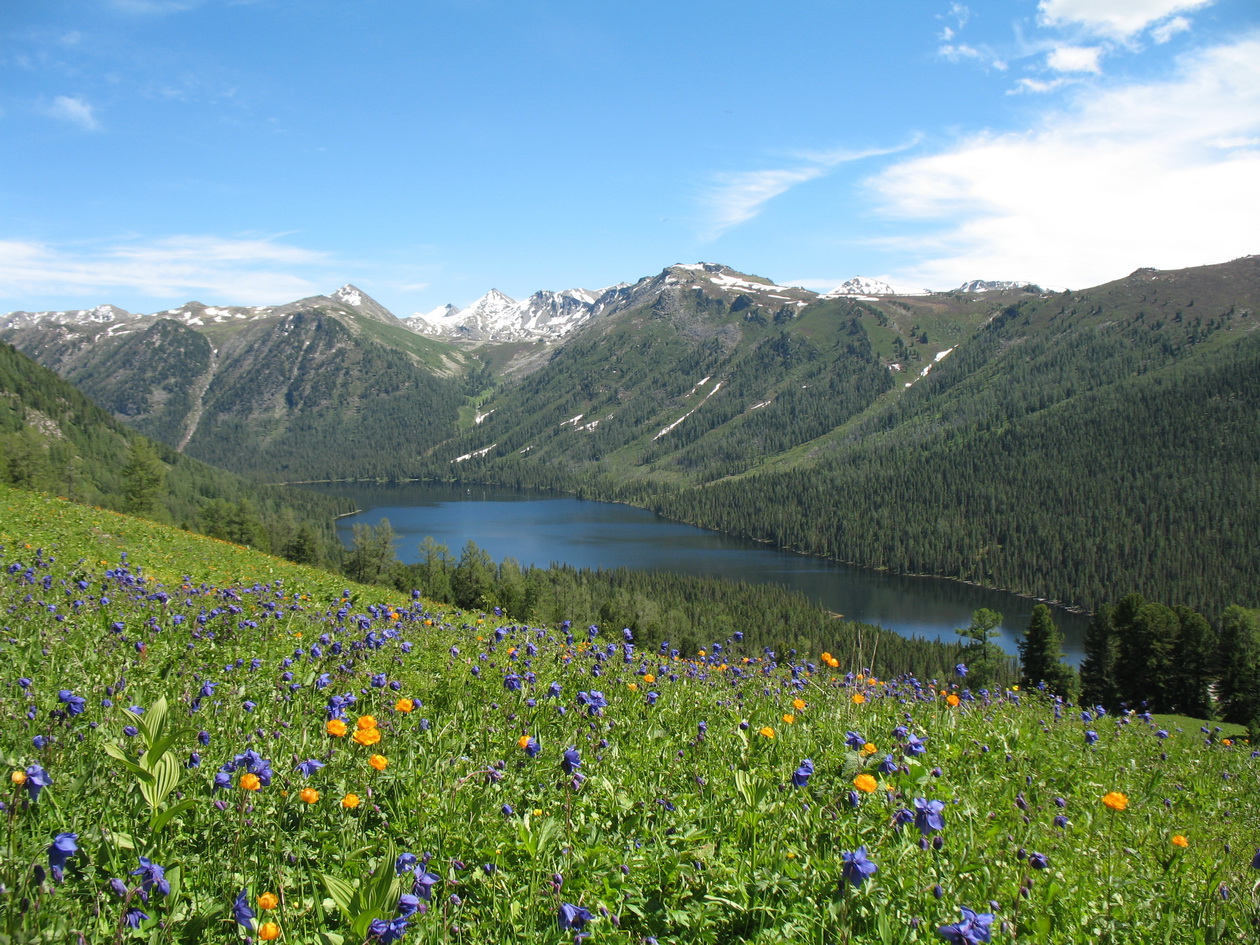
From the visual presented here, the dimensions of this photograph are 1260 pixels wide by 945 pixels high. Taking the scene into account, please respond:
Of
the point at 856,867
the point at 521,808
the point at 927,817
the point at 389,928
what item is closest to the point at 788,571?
the point at 521,808

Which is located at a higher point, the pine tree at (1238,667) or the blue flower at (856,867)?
the blue flower at (856,867)

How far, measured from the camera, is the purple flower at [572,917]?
131 inches

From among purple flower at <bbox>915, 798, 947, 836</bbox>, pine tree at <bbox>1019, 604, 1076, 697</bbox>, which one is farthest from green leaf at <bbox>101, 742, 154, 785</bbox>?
pine tree at <bbox>1019, 604, 1076, 697</bbox>

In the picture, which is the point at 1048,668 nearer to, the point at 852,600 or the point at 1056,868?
the point at 1056,868

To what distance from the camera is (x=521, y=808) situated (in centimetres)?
512

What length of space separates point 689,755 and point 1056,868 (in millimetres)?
3102

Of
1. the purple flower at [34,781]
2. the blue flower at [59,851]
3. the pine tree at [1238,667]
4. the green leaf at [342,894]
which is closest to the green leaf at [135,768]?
the purple flower at [34,781]

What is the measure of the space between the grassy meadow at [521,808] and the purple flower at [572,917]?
0.8 inches

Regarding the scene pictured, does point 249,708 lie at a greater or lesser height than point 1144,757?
greater

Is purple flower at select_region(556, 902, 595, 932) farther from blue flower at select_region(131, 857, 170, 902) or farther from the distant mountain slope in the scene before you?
the distant mountain slope

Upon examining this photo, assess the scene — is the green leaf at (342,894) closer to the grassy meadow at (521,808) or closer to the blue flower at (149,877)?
the grassy meadow at (521,808)

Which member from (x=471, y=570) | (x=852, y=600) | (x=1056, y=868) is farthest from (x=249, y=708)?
(x=852, y=600)

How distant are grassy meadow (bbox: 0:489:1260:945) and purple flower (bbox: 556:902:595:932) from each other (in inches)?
0.8

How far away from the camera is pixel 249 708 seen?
564 cm
